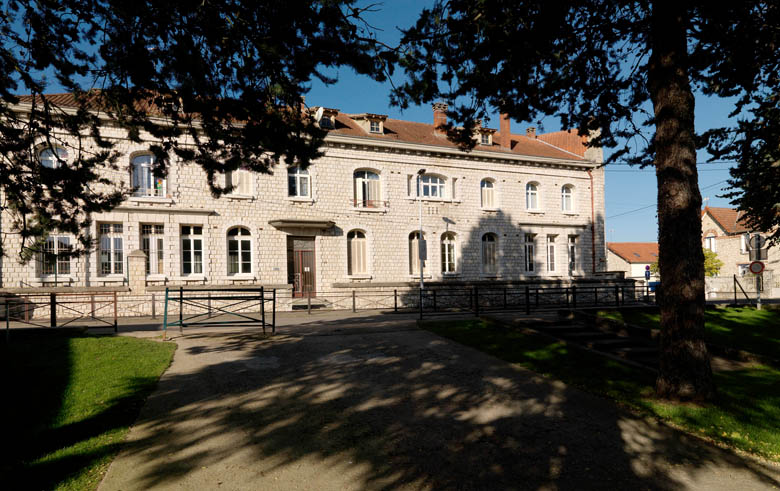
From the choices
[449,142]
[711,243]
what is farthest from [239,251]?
[711,243]

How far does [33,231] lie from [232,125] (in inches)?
155

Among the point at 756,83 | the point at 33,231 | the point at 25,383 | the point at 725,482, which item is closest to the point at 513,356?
the point at 725,482

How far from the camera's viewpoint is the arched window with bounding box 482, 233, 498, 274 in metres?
24.5

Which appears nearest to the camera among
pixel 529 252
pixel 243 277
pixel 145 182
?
pixel 145 182

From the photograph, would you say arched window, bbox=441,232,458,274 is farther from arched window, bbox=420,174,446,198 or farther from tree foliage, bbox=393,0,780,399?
tree foliage, bbox=393,0,780,399

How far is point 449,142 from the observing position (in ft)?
66.9

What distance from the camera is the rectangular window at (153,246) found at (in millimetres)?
18547

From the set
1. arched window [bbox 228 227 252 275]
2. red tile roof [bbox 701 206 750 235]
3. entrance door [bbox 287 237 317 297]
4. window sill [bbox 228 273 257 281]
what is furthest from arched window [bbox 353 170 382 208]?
red tile roof [bbox 701 206 750 235]

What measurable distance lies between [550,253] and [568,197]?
388 centimetres

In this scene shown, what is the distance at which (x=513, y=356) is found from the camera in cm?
786

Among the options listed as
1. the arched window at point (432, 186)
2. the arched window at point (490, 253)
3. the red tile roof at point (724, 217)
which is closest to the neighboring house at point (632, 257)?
the red tile roof at point (724, 217)

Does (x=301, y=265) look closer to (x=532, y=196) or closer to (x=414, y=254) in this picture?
(x=414, y=254)

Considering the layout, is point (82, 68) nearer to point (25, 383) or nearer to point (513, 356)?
point (25, 383)

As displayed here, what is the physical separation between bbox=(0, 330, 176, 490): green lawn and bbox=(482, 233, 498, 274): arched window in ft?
60.6
